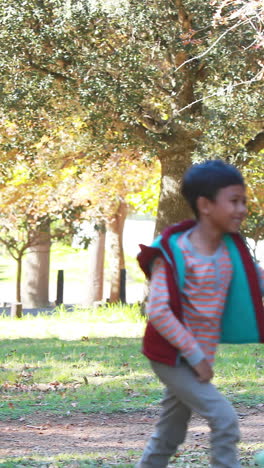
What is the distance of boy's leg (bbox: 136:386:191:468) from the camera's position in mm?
3566

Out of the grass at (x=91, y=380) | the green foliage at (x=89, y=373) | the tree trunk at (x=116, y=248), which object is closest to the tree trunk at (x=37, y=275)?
the tree trunk at (x=116, y=248)

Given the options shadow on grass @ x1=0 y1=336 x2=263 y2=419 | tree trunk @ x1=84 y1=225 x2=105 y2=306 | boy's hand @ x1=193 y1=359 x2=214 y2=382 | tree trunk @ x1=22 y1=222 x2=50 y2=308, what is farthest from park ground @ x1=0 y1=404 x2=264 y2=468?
tree trunk @ x1=22 y1=222 x2=50 y2=308

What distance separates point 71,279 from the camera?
43094 millimetres

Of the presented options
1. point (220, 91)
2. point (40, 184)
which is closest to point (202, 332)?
point (220, 91)

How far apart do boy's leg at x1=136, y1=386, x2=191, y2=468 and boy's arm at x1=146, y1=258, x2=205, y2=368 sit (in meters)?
0.33

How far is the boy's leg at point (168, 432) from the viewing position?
3566 mm

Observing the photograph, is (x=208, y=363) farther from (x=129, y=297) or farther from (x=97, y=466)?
(x=129, y=297)

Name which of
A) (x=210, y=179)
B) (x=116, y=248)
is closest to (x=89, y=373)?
(x=210, y=179)

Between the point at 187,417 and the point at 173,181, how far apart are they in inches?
449

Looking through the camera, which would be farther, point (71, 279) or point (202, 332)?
point (71, 279)

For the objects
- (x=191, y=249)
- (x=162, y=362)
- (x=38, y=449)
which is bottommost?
(x=38, y=449)

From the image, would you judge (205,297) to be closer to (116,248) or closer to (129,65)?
Answer: (129,65)

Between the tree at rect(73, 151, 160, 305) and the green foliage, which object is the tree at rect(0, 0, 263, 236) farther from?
the green foliage

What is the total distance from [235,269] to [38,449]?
8.74ft
